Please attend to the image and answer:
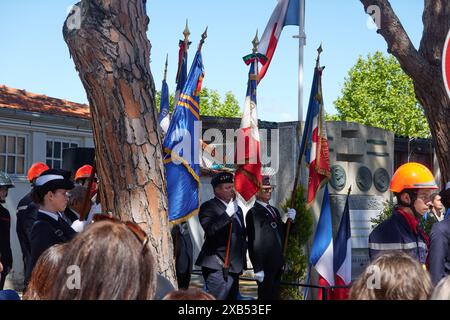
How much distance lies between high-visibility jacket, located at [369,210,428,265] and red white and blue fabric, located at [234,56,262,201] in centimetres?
253

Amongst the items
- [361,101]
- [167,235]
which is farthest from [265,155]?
[361,101]

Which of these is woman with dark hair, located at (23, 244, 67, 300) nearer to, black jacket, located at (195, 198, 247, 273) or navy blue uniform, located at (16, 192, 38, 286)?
navy blue uniform, located at (16, 192, 38, 286)

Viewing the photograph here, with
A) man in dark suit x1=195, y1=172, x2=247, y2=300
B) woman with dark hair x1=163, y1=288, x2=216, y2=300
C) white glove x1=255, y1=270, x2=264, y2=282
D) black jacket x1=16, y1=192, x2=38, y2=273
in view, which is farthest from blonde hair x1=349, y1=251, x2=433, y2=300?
white glove x1=255, y1=270, x2=264, y2=282

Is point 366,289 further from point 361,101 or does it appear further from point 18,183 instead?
point 361,101

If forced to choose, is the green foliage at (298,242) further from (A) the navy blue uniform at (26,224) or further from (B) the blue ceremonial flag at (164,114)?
(A) the navy blue uniform at (26,224)

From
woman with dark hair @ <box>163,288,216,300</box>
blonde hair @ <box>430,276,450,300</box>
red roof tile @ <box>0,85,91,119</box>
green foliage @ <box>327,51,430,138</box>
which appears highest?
green foliage @ <box>327,51,430,138</box>

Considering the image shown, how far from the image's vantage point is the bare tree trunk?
214 inches

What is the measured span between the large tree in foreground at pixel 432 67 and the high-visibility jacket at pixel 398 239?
3563 mm

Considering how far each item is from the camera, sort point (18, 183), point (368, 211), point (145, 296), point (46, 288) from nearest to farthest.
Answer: point (145, 296) → point (46, 288) → point (368, 211) → point (18, 183)

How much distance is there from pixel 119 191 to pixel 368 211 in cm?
581

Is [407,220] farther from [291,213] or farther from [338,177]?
[338,177]

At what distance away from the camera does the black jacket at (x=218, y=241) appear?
26.7ft

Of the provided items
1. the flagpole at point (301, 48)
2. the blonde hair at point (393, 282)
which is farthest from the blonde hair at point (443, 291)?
the flagpole at point (301, 48)
